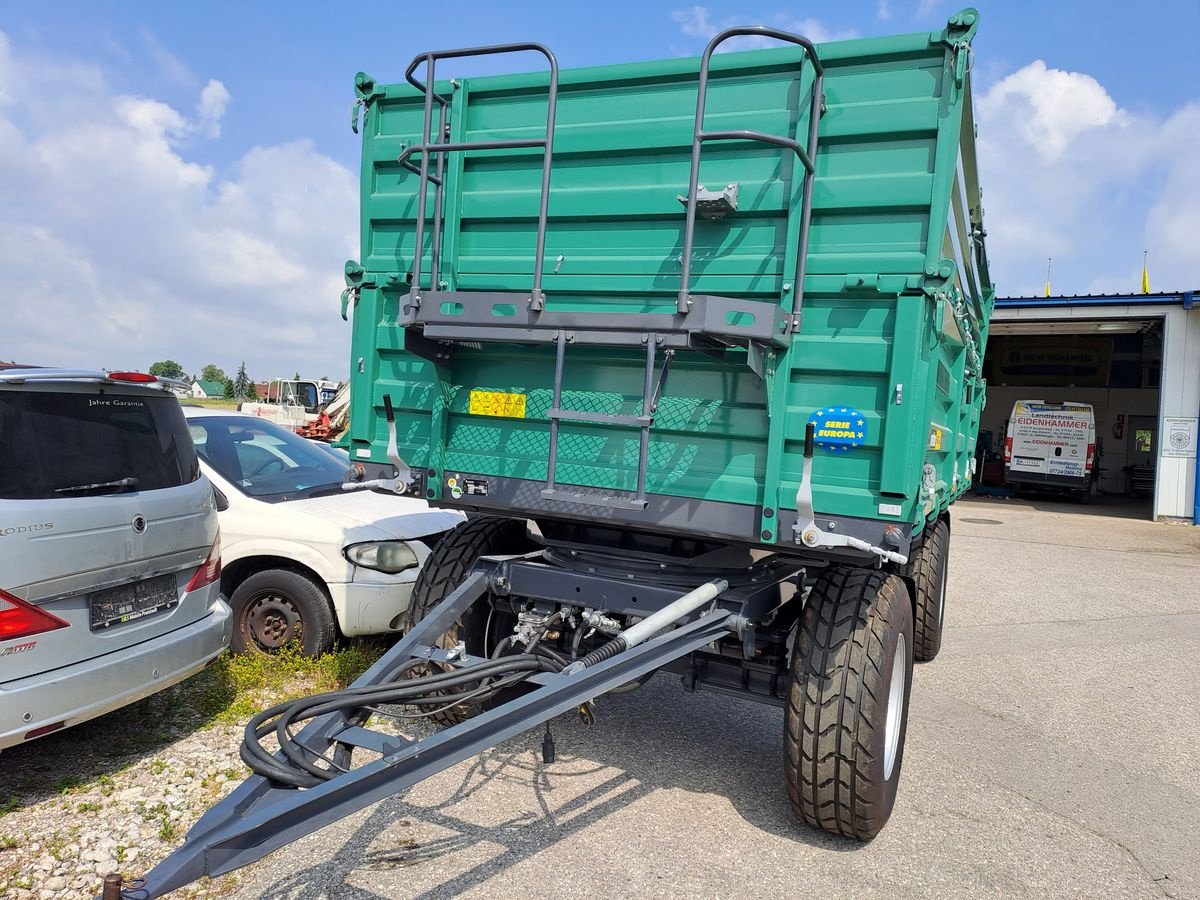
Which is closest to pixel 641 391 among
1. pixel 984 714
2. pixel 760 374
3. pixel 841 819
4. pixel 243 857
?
pixel 760 374

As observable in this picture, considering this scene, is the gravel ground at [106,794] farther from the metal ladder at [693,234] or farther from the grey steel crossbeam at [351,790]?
the metal ladder at [693,234]

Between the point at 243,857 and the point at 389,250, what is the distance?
2.68m

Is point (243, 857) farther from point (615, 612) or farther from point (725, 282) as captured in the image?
point (725, 282)

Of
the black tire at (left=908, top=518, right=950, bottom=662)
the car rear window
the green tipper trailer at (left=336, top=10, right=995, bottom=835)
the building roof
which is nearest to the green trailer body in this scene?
the green tipper trailer at (left=336, top=10, right=995, bottom=835)

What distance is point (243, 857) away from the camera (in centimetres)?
198

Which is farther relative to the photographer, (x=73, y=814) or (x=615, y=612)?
(x=615, y=612)

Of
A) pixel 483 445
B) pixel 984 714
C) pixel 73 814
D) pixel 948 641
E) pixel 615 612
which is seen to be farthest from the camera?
pixel 948 641

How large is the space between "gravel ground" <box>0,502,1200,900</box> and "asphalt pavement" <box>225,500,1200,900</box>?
1 centimetres

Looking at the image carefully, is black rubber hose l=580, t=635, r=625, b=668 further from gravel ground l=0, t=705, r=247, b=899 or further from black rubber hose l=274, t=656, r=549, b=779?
gravel ground l=0, t=705, r=247, b=899

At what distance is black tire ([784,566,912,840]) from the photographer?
3.11 metres

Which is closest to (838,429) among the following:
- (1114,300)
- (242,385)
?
(1114,300)

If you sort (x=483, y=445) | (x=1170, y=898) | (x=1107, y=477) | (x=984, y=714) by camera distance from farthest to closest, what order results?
(x=1107, y=477)
(x=984, y=714)
(x=483, y=445)
(x=1170, y=898)

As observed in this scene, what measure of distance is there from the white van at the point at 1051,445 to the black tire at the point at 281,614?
749 inches

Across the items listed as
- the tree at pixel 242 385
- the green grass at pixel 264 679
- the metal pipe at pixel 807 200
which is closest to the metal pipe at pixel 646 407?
the metal pipe at pixel 807 200
